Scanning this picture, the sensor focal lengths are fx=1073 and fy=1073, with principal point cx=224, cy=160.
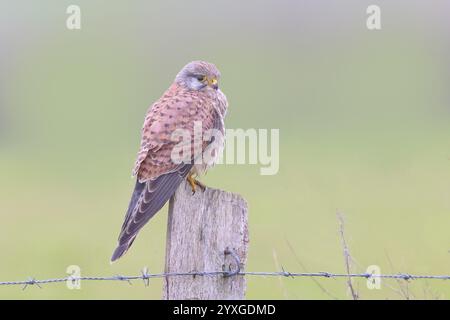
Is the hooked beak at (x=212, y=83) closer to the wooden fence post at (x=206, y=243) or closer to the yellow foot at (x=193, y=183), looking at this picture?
the yellow foot at (x=193, y=183)

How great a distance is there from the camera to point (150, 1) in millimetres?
26500

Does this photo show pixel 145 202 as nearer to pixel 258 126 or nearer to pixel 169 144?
pixel 169 144

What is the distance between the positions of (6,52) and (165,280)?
1732cm

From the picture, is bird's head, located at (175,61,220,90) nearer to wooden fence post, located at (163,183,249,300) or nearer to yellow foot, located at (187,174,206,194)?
yellow foot, located at (187,174,206,194)

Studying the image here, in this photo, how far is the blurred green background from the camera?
10469mm

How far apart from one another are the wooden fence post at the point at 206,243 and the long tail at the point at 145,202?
570 mm

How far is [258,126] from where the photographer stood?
16000mm

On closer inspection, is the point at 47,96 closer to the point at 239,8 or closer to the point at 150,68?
the point at 150,68

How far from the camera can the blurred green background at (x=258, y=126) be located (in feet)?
34.3

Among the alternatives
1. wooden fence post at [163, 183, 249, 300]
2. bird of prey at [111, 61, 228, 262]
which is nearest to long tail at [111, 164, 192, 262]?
bird of prey at [111, 61, 228, 262]

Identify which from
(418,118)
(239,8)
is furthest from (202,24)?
(418,118)

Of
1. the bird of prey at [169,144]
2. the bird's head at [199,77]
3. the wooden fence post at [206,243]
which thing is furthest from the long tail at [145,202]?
the bird's head at [199,77]

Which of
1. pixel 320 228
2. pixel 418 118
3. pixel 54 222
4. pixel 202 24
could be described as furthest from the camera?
pixel 202 24

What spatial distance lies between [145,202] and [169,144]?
0.50m
